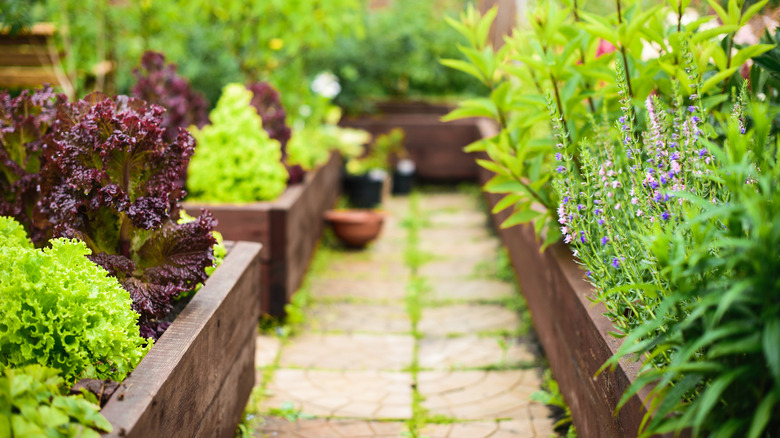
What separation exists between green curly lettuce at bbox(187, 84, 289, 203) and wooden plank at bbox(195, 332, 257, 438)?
1.35 meters

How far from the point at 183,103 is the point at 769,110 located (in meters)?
3.14

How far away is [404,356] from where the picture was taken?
12.8 ft

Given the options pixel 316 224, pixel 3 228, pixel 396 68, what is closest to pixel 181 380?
pixel 3 228

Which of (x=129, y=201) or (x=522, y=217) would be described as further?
(x=522, y=217)

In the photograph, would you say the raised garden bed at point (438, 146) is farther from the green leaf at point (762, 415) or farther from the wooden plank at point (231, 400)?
the green leaf at point (762, 415)

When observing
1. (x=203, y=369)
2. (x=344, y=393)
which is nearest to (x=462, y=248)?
(x=344, y=393)

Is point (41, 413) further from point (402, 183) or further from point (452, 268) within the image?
point (402, 183)

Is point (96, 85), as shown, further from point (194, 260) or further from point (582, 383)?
point (582, 383)

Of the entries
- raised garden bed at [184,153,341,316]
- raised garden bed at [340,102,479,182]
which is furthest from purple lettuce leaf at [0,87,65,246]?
raised garden bed at [340,102,479,182]

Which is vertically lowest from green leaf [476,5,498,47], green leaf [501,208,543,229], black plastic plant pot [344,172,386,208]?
black plastic plant pot [344,172,386,208]

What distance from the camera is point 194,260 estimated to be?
8.18 feet

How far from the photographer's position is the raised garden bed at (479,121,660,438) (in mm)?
2039

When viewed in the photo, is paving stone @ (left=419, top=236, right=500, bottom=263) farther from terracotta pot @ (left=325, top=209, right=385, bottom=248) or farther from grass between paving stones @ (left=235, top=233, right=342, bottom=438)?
grass between paving stones @ (left=235, top=233, right=342, bottom=438)

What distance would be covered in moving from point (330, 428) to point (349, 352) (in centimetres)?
87
